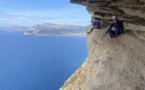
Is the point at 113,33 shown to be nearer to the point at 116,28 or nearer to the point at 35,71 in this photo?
the point at 116,28

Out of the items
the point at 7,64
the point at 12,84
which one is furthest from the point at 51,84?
the point at 7,64

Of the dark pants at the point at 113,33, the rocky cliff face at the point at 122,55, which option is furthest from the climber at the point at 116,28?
the rocky cliff face at the point at 122,55

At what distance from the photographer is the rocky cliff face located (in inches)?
651

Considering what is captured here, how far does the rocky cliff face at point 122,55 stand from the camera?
54.2ft

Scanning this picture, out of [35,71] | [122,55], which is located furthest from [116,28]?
[35,71]

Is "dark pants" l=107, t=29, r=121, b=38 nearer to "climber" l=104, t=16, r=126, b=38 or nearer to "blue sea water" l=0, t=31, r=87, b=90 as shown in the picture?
"climber" l=104, t=16, r=126, b=38

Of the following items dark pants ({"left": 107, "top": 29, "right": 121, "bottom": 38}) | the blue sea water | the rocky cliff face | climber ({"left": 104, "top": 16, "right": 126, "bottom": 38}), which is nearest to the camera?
the rocky cliff face

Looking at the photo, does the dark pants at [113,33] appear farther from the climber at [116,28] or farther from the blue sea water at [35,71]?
the blue sea water at [35,71]

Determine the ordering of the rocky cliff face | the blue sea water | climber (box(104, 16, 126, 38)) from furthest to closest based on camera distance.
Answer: the blue sea water
climber (box(104, 16, 126, 38))
the rocky cliff face

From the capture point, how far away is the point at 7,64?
138 metres

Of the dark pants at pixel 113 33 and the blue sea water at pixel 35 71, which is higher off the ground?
the dark pants at pixel 113 33

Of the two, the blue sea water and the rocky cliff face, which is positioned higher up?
the rocky cliff face

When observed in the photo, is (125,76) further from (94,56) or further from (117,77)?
(94,56)

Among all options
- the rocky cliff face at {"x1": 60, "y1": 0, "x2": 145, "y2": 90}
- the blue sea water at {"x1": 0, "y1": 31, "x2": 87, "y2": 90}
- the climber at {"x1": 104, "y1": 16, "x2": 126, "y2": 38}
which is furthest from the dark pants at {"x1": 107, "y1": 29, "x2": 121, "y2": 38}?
the blue sea water at {"x1": 0, "y1": 31, "x2": 87, "y2": 90}
